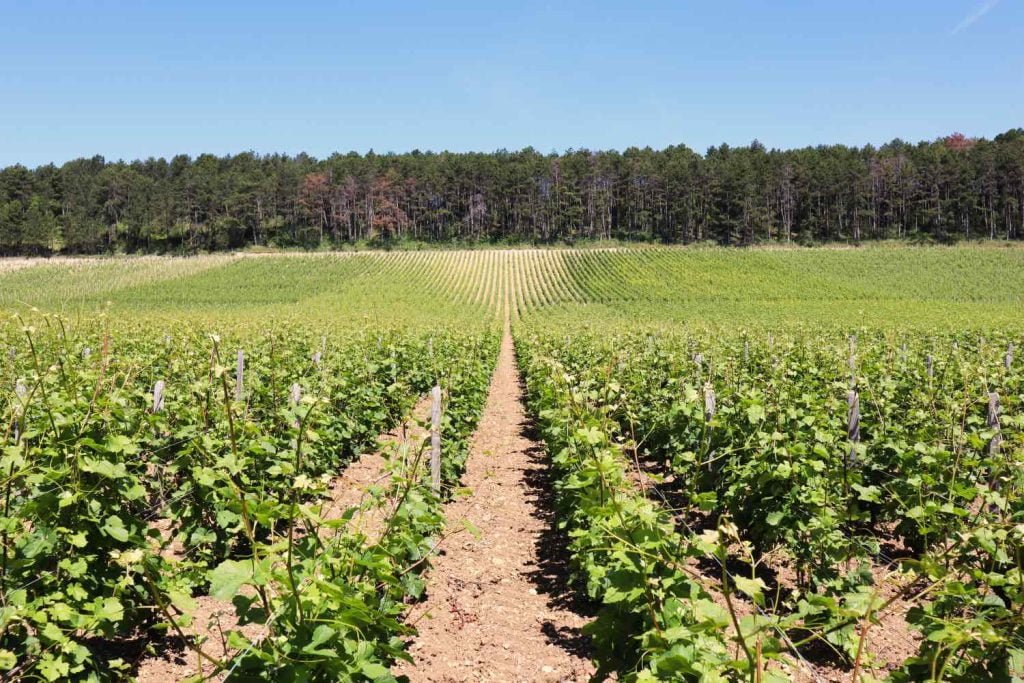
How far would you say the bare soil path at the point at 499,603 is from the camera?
4.71 meters

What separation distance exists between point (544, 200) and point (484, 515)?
290ft

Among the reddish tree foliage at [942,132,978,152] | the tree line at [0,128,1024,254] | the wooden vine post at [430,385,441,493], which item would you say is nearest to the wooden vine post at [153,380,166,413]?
the wooden vine post at [430,385,441,493]

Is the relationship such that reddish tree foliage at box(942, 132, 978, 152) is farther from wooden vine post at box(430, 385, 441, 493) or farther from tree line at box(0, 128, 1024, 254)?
wooden vine post at box(430, 385, 441, 493)

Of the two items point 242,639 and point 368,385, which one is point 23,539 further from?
point 368,385

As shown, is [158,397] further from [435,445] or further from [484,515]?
[484,515]

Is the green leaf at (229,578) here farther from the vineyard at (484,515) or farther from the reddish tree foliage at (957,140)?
the reddish tree foliage at (957,140)

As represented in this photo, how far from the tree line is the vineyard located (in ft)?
244

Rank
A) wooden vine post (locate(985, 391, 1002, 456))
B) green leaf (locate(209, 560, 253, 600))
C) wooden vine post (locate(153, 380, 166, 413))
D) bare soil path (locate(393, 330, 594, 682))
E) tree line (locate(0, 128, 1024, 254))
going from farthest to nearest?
tree line (locate(0, 128, 1024, 254))
wooden vine post (locate(985, 391, 1002, 456))
wooden vine post (locate(153, 380, 166, 413))
bare soil path (locate(393, 330, 594, 682))
green leaf (locate(209, 560, 253, 600))

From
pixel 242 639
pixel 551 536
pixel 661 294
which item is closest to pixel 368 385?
pixel 551 536

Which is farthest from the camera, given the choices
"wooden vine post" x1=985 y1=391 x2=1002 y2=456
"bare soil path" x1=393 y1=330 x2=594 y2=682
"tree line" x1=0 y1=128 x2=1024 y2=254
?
"tree line" x1=0 y1=128 x2=1024 y2=254

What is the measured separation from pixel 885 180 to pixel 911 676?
325 feet

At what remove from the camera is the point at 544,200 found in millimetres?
93250

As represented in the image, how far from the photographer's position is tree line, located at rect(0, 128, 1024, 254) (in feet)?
269

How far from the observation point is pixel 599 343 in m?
15.4
